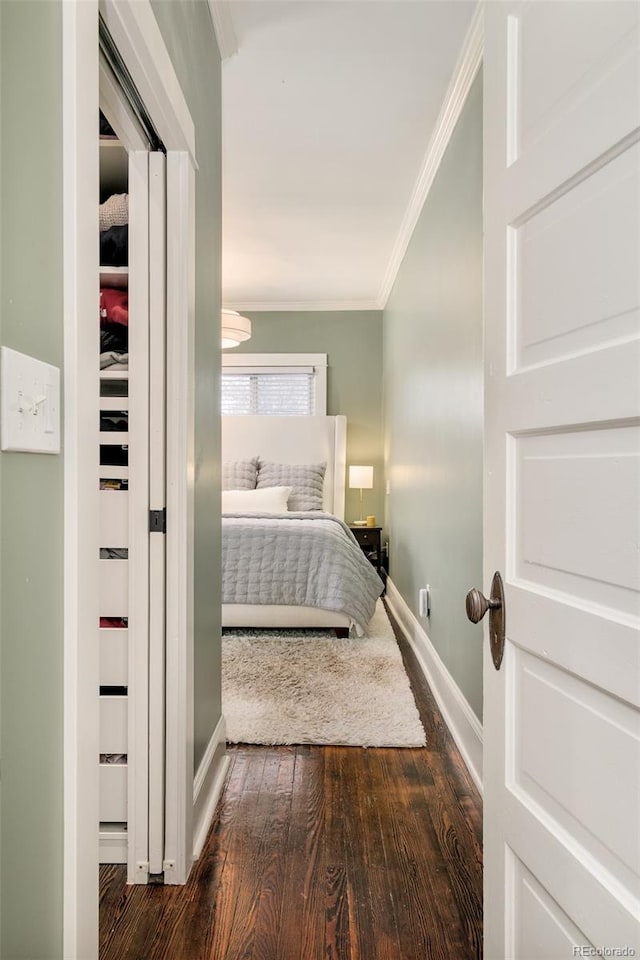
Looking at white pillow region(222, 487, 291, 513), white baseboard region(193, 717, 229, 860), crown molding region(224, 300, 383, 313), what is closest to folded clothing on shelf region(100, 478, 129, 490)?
white baseboard region(193, 717, 229, 860)

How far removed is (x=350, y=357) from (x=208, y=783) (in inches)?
186

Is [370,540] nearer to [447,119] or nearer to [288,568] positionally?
[288,568]

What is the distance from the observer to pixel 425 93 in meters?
2.67

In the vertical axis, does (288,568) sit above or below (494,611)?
below

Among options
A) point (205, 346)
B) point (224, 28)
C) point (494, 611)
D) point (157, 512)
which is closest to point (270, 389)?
point (224, 28)

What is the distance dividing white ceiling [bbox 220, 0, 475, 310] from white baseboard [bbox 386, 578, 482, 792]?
8.49 ft

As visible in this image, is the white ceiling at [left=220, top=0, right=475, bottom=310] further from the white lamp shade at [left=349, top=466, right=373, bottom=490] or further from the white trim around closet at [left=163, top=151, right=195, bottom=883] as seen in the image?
the white lamp shade at [left=349, top=466, right=373, bottom=490]

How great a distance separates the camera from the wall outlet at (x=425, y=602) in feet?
11.1

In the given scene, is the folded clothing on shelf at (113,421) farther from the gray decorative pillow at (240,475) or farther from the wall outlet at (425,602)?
the gray decorative pillow at (240,475)

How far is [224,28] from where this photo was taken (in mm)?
2186

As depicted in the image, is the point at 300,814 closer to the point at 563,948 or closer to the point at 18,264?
the point at 563,948

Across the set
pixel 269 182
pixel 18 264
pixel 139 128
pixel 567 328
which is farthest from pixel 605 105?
pixel 269 182

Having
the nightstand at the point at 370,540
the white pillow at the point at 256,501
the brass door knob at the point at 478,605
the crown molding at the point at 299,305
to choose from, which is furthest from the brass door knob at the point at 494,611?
the crown molding at the point at 299,305

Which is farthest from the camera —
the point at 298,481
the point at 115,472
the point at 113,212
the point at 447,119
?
the point at 298,481
